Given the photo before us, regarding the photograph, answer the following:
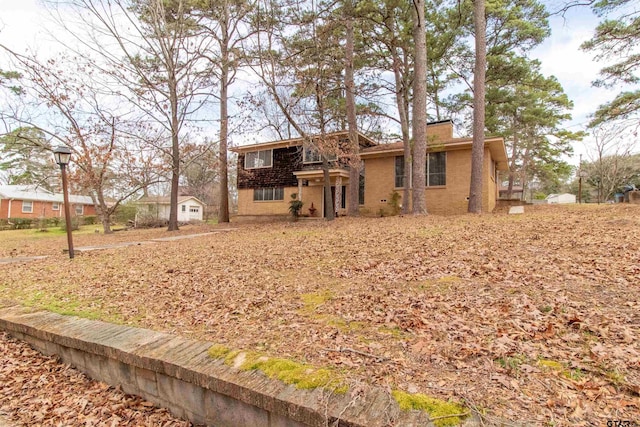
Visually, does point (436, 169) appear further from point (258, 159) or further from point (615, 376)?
point (615, 376)

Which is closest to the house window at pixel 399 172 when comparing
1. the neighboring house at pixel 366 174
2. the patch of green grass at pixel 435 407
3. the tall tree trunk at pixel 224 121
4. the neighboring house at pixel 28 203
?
the neighboring house at pixel 366 174

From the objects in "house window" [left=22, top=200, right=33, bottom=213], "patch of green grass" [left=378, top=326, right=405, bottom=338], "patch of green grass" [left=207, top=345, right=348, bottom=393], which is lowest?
"patch of green grass" [left=207, top=345, right=348, bottom=393]

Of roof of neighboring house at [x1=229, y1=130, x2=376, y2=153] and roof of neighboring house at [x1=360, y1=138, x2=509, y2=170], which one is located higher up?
roof of neighboring house at [x1=229, y1=130, x2=376, y2=153]

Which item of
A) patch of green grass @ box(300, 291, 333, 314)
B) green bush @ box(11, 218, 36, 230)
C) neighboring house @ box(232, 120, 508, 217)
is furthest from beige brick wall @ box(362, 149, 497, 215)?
green bush @ box(11, 218, 36, 230)

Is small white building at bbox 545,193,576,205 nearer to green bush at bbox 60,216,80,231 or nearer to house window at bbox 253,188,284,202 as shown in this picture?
house window at bbox 253,188,284,202

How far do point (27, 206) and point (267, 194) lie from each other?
26.1m

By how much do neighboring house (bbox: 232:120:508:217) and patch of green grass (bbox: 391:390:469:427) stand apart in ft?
37.3

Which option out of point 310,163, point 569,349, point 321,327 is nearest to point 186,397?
point 321,327

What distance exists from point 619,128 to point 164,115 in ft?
59.8

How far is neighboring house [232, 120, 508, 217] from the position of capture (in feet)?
47.0

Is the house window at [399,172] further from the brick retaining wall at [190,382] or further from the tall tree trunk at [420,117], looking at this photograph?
the brick retaining wall at [190,382]

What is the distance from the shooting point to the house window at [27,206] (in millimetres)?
29156

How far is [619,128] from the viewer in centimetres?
1237

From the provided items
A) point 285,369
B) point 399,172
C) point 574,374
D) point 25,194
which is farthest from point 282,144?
point 25,194
